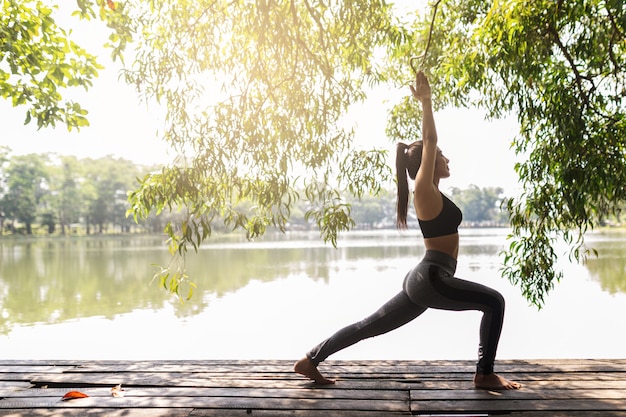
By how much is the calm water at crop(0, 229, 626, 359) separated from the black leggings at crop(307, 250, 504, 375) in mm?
5674

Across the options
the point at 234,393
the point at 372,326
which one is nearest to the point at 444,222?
the point at 372,326

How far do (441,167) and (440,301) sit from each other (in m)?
0.61

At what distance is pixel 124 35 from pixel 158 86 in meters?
0.98

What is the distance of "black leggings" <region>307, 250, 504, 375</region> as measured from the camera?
2398 mm

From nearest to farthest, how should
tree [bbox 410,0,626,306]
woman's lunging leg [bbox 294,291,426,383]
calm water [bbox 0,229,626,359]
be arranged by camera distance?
woman's lunging leg [bbox 294,291,426,383], tree [bbox 410,0,626,306], calm water [bbox 0,229,626,359]

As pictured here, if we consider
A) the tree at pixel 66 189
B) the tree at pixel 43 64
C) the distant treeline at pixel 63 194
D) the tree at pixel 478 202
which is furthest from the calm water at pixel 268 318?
the tree at pixel 478 202

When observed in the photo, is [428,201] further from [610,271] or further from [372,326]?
[610,271]

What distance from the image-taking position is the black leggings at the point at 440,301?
240 centimetres

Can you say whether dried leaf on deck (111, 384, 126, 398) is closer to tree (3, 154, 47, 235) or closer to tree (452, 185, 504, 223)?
tree (3, 154, 47, 235)

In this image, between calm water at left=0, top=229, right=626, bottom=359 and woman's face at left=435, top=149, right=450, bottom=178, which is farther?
calm water at left=0, top=229, right=626, bottom=359

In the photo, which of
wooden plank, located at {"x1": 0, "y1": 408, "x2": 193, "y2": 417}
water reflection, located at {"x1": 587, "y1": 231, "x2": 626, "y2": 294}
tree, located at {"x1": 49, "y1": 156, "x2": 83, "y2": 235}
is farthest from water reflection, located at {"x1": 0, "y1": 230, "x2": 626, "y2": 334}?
tree, located at {"x1": 49, "y1": 156, "x2": 83, "y2": 235}

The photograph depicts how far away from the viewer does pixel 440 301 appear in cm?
241

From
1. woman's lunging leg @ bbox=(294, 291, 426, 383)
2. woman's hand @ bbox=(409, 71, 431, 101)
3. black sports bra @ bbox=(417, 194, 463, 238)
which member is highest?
woman's hand @ bbox=(409, 71, 431, 101)

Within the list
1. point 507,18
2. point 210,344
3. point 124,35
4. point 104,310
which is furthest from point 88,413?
point 104,310
